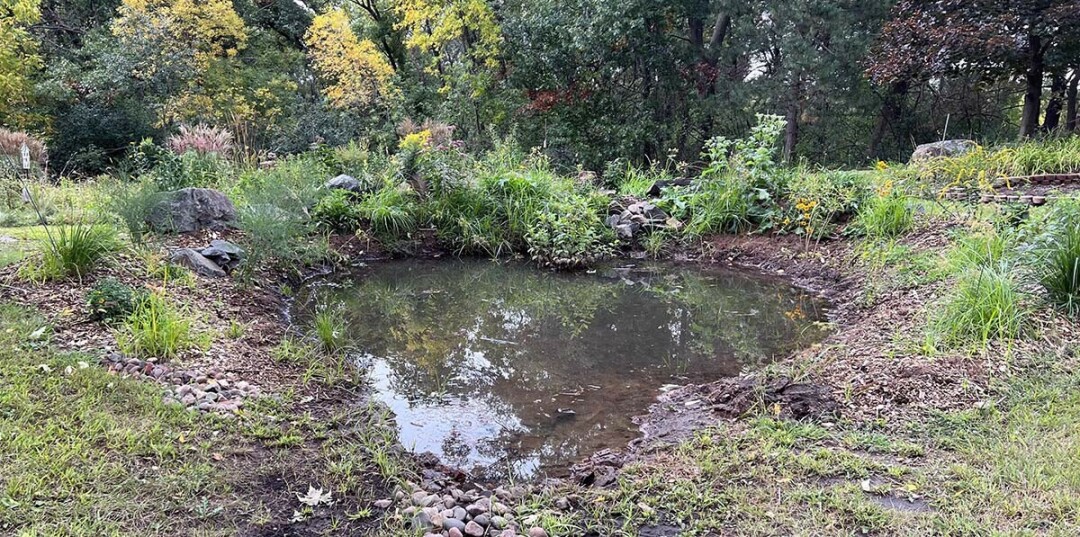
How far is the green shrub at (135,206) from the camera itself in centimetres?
475

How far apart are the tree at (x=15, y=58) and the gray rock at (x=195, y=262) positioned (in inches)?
470

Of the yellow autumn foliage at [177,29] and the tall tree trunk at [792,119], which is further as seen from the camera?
the yellow autumn foliage at [177,29]

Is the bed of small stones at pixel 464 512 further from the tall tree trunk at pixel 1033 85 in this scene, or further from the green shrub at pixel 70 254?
the tall tree trunk at pixel 1033 85

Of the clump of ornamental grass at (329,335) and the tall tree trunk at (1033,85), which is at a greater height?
the tall tree trunk at (1033,85)

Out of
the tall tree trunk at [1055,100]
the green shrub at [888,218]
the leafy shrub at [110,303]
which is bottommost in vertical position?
the leafy shrub at [110,303]

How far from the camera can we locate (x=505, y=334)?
442 centimetres

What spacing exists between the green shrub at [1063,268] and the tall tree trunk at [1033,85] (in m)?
5.79

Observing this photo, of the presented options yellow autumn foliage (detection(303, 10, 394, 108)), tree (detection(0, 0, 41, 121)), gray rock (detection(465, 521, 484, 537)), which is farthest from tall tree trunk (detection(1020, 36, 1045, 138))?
tree (detection(0, 0, 41, 121))

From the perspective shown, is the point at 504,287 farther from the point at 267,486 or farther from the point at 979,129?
the point at 979,129

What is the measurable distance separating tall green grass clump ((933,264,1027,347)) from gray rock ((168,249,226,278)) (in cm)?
479

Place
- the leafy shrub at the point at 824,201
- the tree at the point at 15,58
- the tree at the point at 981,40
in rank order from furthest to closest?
1. the tree at the point at 15,58
2. the tree at the point at 981,40
3. the leafy shrub at the point at 824,201

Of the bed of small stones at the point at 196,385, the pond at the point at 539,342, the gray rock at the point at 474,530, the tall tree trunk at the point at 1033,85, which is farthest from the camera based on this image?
the tall tree trunk at the point at 1033,85

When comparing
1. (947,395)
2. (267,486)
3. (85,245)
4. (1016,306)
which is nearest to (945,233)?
(1016,306)

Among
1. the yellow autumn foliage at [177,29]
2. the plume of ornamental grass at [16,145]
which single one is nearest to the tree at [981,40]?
the plume of ornamental grass at [16,145]
